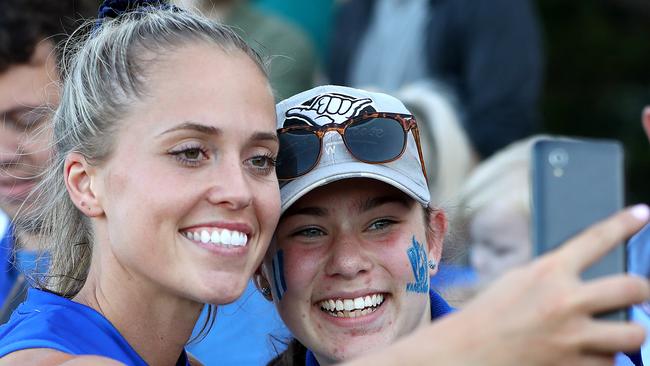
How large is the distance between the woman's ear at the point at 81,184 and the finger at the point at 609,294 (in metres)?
1.24

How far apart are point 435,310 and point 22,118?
154cm

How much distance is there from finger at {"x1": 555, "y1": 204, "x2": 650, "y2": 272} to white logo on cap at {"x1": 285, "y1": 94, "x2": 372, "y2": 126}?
121cm

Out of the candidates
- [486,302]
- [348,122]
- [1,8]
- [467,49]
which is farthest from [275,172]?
[467,49]

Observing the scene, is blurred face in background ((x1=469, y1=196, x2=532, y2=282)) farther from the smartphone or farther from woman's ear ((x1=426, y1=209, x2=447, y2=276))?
the smartphone

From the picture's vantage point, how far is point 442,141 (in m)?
5.14

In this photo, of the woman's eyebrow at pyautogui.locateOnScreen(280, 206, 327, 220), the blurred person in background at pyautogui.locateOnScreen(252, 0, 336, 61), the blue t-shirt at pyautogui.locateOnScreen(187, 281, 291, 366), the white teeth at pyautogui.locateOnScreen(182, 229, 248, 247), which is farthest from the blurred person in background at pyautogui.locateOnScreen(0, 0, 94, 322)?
the blurred person in background at pyautogui.locateOnScreen(252, 0, 336, 61)

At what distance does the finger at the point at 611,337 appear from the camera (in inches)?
56.3

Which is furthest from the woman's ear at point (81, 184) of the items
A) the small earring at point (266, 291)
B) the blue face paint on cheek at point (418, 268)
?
the blue face paint on cheek at point (418, 268)

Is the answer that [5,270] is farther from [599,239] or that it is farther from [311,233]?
[599,239]

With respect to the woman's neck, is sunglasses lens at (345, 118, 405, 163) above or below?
above

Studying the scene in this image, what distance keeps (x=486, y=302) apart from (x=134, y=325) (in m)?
1.14

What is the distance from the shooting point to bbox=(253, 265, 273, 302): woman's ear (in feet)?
9.11

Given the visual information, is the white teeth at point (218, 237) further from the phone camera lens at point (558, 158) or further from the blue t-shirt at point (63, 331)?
the phone camera lens at point (558, 158)

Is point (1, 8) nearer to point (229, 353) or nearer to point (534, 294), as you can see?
point (229, 353)
